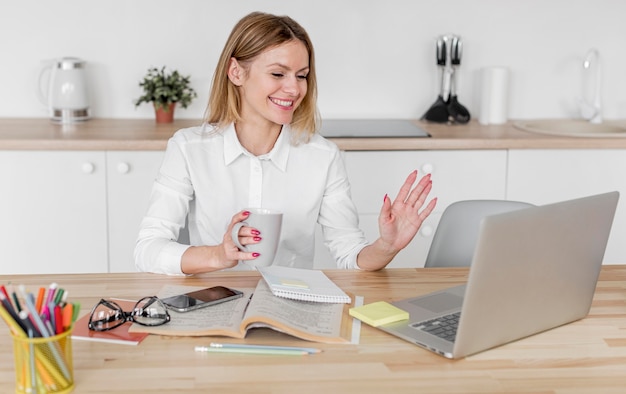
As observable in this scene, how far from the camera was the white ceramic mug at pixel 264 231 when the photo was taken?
1.70 metres

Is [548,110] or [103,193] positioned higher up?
[548,110]

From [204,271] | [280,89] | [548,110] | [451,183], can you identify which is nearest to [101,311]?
[204,271]

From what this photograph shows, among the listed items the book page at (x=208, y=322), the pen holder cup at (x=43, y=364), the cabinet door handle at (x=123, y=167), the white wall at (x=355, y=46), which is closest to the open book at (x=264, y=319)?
the book page at (x=208, y=322)

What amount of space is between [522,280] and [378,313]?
29cm

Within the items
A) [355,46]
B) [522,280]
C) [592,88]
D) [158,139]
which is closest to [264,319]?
[522,280]

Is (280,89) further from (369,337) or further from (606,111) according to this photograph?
(606,111)

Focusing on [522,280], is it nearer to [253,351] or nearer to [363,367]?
[363,367]

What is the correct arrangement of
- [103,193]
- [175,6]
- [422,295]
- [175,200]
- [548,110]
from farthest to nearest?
[548,110] < [175,6] < [103,193] < [175,200] < [422,295]

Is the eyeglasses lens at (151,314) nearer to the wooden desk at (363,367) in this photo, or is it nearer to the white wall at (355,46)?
the wooden desk at (363,367)

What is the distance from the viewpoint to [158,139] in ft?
9.90

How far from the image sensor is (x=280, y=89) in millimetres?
2180

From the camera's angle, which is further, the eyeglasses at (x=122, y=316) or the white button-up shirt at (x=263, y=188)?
the white button-up shirt at (x=263, y=188)

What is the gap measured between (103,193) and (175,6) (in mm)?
869

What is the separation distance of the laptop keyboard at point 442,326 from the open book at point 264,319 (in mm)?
135
